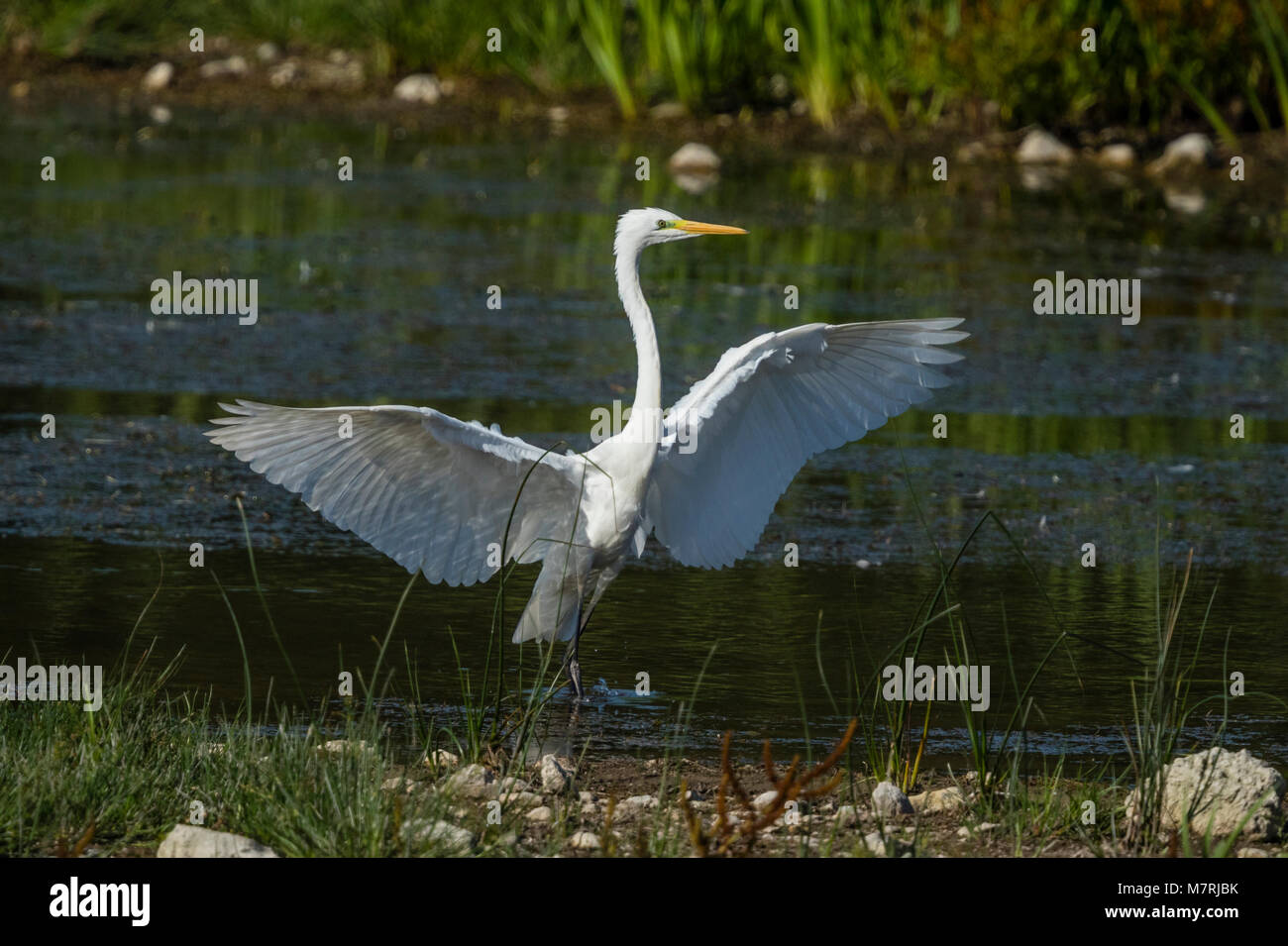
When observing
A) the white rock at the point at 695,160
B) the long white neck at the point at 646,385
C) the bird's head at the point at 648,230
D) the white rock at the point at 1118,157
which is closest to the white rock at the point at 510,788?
the long white neck at the point at 646,385

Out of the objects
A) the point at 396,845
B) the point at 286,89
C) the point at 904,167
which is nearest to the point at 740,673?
the point at 396,845

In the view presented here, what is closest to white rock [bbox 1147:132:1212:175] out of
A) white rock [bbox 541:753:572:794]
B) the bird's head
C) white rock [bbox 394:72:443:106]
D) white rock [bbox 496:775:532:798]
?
white rock [bbox 394:72:443:106]

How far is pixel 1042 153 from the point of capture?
19.7 metres

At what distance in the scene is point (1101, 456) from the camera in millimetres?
9430

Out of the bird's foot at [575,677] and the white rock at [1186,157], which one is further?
the white rock at [1186,157]

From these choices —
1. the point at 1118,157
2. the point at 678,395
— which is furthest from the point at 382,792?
the point at 1118,157

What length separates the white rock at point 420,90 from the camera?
23.2 meters

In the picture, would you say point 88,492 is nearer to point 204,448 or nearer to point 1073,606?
point 204,448

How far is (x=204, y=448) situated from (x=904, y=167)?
458 inches

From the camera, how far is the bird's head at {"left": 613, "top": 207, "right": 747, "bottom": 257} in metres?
6.61

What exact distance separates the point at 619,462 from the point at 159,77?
19.0 metres

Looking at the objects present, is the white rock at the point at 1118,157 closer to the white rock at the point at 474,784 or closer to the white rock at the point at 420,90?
the white rock at the point at 420,90

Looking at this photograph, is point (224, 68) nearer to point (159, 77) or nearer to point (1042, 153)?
point (159, 77)

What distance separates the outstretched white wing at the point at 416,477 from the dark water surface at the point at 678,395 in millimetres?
472
